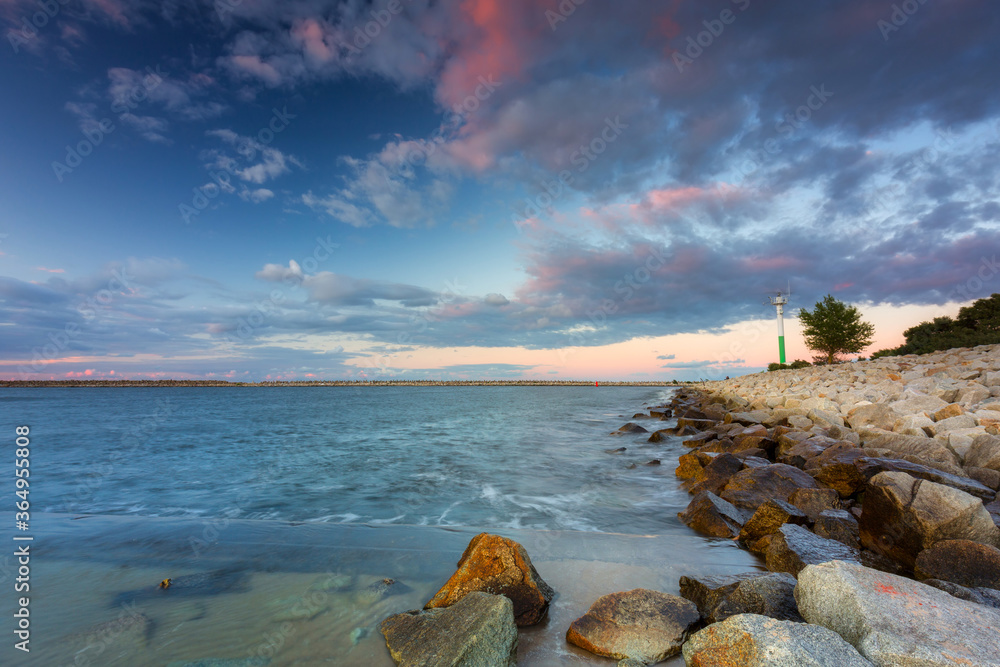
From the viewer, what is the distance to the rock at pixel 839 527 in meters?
4.91

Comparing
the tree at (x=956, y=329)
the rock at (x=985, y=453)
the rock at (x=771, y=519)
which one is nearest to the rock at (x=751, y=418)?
the rock at (x=985, y=453)

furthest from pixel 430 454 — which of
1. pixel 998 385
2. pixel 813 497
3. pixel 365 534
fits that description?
pixel 998 385

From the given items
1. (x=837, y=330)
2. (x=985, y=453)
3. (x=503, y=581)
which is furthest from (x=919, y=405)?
(x=837, y=330)

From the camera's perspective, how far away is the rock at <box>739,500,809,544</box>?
5402 millimetres

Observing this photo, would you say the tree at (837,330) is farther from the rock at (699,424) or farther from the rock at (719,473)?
the rock at (719,473)

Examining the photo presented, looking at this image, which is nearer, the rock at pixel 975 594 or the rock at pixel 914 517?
the rock at pixel 975 594

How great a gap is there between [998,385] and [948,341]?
2590 centimetres

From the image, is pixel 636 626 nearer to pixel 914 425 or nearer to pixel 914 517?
pixel 914 517

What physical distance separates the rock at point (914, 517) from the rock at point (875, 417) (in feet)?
17.8

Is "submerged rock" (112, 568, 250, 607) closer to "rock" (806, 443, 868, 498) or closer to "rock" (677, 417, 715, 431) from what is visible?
"rock" (806, 443, 868, 498)

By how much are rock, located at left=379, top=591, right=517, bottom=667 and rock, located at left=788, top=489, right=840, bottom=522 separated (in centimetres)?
457

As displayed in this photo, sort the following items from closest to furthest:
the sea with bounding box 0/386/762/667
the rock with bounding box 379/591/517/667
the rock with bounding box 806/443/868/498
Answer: the rock with bounding box 379/591/517/667
the sea with bounding box 0/386/762/667
the rock with bounding box 806/443/868/498

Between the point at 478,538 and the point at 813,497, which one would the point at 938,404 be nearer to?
the point at 813,497

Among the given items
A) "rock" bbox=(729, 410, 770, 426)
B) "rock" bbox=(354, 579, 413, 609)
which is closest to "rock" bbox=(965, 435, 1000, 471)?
"rock" bbox=(729, 410, 770, 426)
